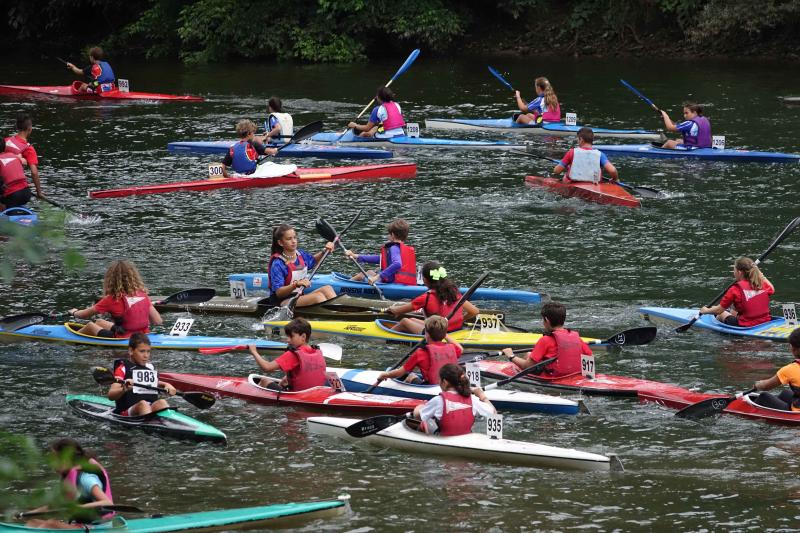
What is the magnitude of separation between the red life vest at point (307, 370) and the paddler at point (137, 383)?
1.13 m

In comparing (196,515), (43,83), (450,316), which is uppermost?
(43,83)

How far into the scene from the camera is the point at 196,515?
808 cm

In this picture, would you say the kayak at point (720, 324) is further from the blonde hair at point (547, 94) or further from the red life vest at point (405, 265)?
the blonde hair at point (547, 94)

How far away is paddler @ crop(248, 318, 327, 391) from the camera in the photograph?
10.4 m

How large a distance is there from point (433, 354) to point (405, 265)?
11.1ft

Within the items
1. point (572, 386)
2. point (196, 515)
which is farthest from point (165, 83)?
point (196, 515)

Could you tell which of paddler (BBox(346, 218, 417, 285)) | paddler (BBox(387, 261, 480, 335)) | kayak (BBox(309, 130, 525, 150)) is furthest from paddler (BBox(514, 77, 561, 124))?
paddler (BBox(387, 261, 480, 335))

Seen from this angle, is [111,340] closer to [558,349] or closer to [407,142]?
[558,349]

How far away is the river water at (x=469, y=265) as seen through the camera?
29.5 feet

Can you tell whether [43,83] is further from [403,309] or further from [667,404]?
[667,404]

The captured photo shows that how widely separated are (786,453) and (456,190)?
10.4m

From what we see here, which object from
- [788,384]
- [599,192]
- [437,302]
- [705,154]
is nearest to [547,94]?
[705,154]

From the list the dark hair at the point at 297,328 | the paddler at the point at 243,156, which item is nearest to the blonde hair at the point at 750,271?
the dark hair at the point at 297,328

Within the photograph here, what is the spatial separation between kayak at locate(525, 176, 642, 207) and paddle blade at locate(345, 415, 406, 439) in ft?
30.2
